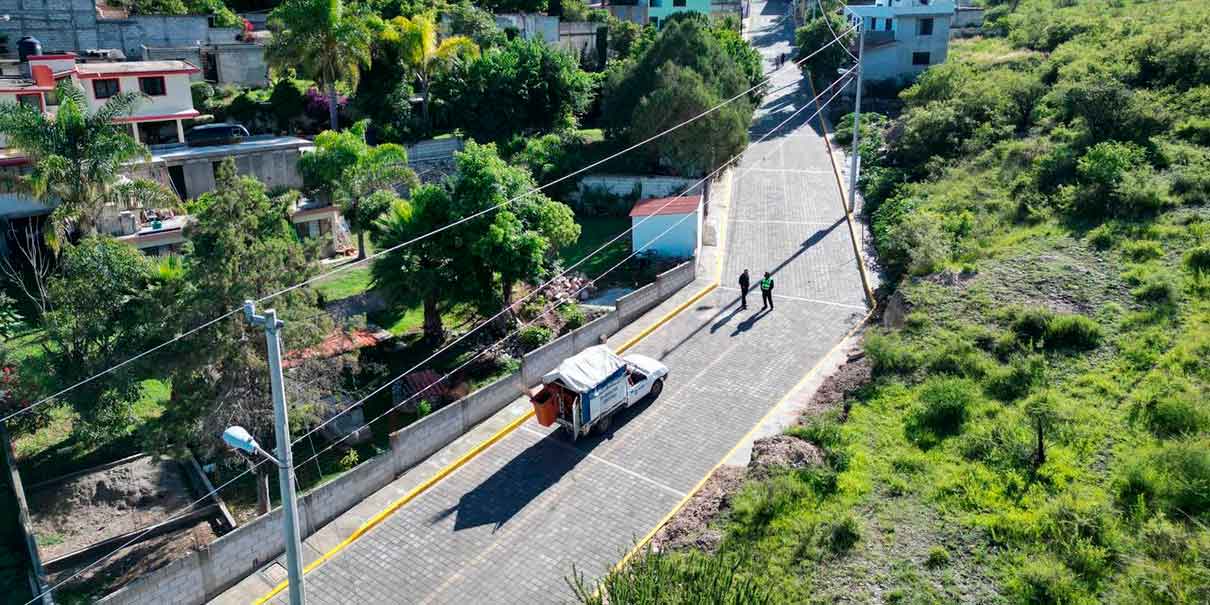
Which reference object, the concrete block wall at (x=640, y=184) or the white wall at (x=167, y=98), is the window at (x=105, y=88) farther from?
the concrete block wall at (x=640, y=184)

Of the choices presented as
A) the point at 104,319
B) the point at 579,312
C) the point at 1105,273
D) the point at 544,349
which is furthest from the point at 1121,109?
the point at 104,319

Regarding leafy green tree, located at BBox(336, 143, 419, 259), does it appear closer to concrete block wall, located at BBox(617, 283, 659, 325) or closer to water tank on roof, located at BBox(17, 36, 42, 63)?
concrete block wall, located at BBox(617, 283, 659, 325)

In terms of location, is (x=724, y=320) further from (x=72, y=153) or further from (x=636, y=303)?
(x=72, y=153)

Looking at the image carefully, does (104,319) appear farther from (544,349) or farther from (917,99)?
(917,99)

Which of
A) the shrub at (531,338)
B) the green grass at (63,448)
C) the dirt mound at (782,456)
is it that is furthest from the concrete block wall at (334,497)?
the dirt mound at (782,456)

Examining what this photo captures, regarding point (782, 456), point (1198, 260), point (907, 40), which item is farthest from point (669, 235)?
point (907, 40)

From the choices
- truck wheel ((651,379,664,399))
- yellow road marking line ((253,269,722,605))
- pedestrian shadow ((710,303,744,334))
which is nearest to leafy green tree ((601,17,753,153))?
pedestrian shadow ((710,303,744,334))

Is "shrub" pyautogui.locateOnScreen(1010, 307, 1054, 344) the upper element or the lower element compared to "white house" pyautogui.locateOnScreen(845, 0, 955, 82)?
lower
